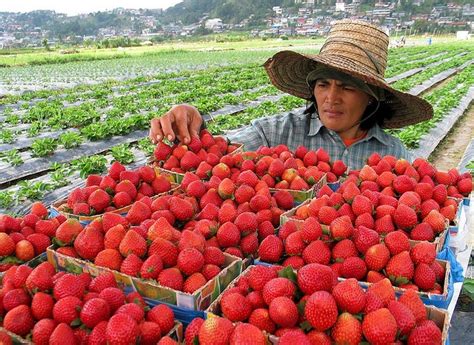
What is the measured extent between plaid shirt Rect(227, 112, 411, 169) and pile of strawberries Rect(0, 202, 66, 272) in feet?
6.17

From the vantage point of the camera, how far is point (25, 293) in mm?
1587

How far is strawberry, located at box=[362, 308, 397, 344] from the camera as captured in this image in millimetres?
1313

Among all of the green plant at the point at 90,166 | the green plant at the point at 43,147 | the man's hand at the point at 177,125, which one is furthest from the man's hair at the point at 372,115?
the green plant at the point at 43,147

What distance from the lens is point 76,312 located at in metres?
1.44

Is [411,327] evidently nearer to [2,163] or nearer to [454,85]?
[2,163]

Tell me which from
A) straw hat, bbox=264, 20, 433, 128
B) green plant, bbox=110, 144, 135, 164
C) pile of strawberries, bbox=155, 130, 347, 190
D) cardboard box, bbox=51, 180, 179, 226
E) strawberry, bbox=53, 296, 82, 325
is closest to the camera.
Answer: strawberry, bbox=53, 296, 82, 325

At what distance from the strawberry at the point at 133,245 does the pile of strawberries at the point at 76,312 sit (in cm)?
15

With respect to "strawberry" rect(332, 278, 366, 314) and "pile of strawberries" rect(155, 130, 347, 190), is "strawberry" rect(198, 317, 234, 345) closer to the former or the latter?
"strawberry" rect(332, 278, 366, 314)

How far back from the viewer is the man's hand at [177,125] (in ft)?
10.0

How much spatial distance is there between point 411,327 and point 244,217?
2.88 feet

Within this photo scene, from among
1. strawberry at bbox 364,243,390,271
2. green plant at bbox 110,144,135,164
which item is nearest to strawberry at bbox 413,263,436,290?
strawberry at bbox 364,243,390,271

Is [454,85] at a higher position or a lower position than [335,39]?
lower

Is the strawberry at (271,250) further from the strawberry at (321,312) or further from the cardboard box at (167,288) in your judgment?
the strawberry at (321,312)

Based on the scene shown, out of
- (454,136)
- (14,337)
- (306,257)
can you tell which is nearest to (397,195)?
(306,257)
